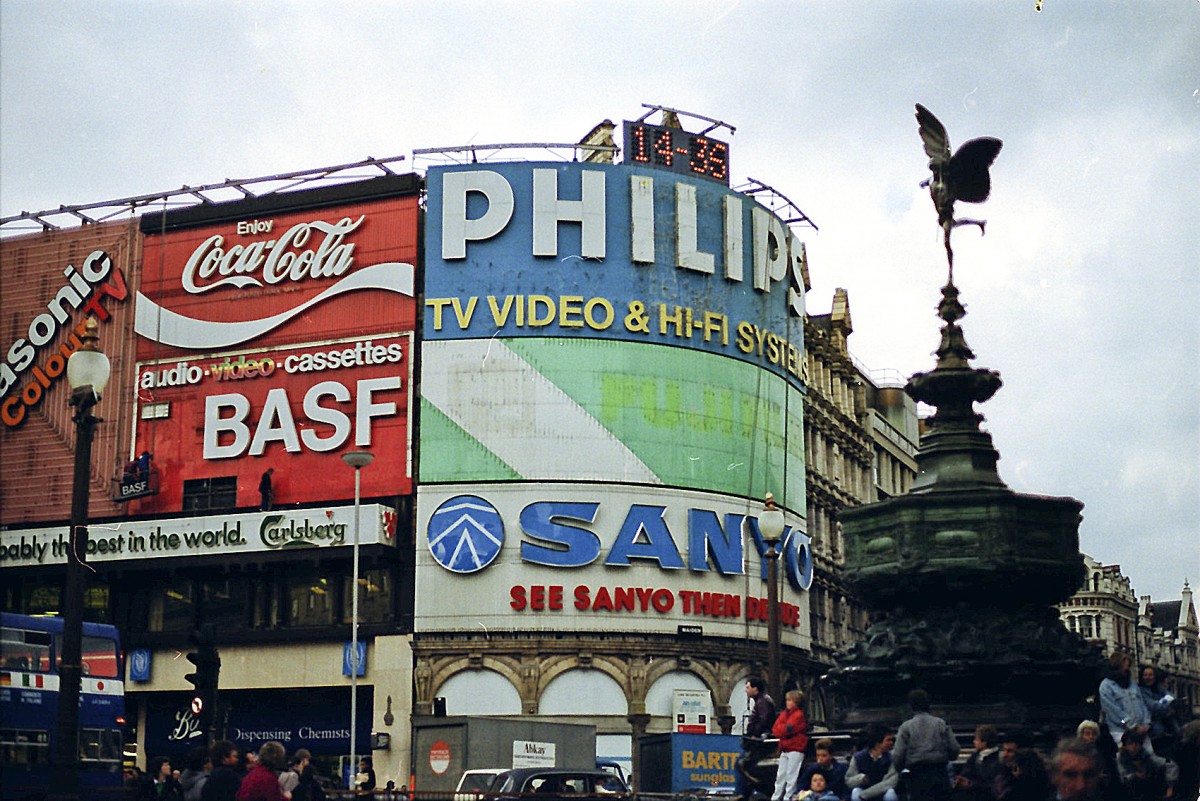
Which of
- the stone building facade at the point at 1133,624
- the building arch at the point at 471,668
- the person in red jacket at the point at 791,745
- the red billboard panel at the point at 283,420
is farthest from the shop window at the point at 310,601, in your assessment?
the stone building facade at the point at 1133,624

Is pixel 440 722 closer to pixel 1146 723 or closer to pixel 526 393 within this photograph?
pixel 1146 723

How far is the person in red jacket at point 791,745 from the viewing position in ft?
64.6

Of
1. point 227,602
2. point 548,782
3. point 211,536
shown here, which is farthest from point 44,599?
point 548,782

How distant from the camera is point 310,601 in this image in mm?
63688

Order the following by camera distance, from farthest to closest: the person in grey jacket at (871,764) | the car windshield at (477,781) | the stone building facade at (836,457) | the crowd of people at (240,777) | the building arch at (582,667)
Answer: the stone building facade at (836,457), the building arch at (582,667), the car windshield at (477,781), the person in grey jacket at (871,764), the crowd of people at (240,777)

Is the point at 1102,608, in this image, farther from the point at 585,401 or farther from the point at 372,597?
the point at 372,597

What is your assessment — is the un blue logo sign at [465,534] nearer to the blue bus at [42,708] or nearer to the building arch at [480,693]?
the building arch at [480,693]

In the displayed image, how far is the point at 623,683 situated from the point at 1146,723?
1733 inches

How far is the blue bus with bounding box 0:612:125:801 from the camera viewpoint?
119ft

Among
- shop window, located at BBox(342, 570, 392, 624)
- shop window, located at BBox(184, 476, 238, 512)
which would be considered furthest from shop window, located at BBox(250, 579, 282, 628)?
shop window, located at BBox(184, 476, 238, 512)

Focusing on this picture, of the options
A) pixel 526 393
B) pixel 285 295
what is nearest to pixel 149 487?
pixel 285 295

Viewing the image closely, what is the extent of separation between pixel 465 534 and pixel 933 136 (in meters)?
42.1

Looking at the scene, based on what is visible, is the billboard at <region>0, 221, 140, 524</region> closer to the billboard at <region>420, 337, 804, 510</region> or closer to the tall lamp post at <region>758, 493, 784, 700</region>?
the billboard at <region>420, 337, 804, 510</region>

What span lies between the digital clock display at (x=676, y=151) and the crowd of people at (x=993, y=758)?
4992 centimetres
